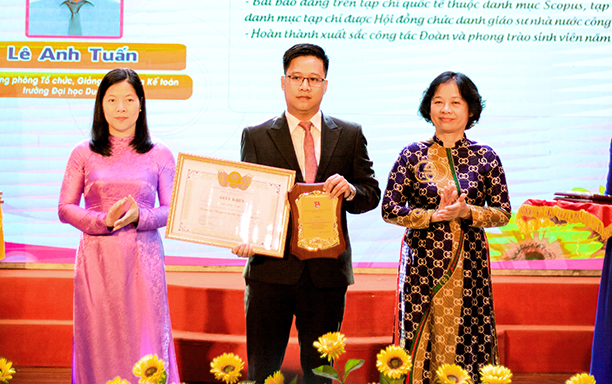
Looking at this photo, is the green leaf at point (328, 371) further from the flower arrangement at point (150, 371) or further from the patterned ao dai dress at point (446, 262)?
the patterned ao dai dress at point (446, 262)

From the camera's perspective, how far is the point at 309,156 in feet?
6.59

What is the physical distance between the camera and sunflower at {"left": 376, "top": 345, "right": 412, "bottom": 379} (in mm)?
1026

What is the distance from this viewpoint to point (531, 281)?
3303 mm

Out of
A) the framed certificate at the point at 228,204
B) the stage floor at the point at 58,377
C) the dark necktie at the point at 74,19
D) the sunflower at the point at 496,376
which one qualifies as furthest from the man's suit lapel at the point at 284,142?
the dark necktie at the point at 74,19

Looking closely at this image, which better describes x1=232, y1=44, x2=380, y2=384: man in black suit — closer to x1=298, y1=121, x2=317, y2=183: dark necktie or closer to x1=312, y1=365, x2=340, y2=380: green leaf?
x1=298, y1=121, x2=317, y2=183: dark necktie

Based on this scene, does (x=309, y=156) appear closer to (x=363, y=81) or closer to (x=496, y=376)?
(x=496, y=376)

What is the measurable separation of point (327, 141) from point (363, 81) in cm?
165

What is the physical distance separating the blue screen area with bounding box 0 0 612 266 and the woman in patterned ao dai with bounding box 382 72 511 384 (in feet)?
5.12

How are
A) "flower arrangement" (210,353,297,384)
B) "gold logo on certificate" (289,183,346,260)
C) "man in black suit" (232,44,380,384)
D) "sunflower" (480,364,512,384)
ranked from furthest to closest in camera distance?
"man in black suit" (232,44,380,384), "gold logo on certificate" (289,183,346,260), "flower arrangement" (210,353,297,384), "sunflower" (480,364,512,384)

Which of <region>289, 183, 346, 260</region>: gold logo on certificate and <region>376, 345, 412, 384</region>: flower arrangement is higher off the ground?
<region>289, 183, 346, 260</region>: gold logo on certificate

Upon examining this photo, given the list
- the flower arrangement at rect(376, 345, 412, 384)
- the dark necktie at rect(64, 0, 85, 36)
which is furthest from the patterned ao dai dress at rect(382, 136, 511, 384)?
the dark necktie at rect(64, 0, 85, 36)

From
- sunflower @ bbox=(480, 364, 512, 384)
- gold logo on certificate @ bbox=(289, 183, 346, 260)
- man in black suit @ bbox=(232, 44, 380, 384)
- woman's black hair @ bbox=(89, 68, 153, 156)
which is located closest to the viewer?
sunflower @ bbox=(480, 364, 512, 384)

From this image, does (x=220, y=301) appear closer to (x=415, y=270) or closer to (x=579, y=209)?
(x=415, y=270)

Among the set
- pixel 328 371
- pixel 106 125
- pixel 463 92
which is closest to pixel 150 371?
pixel 328 371
